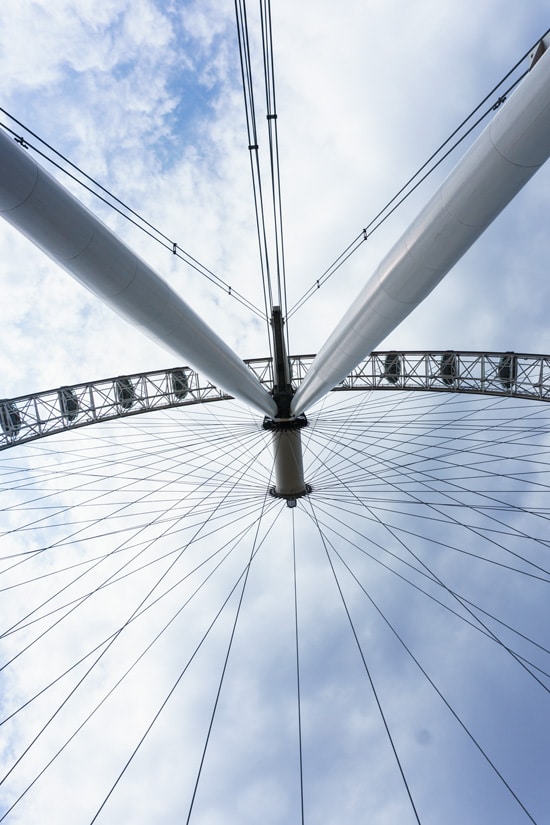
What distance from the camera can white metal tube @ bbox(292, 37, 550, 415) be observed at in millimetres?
5426

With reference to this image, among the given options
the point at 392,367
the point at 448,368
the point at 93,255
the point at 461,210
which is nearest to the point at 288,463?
the point at 392,367

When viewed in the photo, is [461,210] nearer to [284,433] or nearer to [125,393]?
[284,433]

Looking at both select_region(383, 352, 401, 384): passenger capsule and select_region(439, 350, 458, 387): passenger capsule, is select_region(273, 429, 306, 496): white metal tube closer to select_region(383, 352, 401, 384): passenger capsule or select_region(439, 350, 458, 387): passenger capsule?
select_region(383, 352, 401, 384): passenger capsule

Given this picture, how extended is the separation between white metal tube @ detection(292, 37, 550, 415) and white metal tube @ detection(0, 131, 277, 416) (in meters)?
3.38

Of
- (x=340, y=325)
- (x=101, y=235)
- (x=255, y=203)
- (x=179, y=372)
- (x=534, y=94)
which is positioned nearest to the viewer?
(x=534, y=94)

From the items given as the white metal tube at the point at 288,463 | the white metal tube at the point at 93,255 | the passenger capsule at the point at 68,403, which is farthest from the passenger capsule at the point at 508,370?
the passenger capsule at the point at 68,403

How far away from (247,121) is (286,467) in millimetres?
12212

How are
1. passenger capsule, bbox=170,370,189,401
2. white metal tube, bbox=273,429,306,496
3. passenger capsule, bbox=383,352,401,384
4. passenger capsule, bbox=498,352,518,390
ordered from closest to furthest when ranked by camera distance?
white metal tube, bbox=273,429,306,496 → passenger capsule, bbox=498,352,518,390 → passenger capsule, bbox=383,352,401,384 → passenger capsule, bbox=170,370,189,401

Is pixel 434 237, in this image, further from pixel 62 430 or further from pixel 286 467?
pixel 62 430

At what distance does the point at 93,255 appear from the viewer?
270 inches

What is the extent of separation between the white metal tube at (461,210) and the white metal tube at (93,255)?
3383 millimetres

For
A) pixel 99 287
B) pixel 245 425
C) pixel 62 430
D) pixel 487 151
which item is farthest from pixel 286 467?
pixel 487 151

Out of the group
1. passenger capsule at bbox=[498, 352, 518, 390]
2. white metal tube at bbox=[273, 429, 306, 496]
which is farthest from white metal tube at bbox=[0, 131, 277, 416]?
passenger capsule at bbox=[498, 352, 518, 390]

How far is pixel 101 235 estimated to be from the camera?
6855 mm
